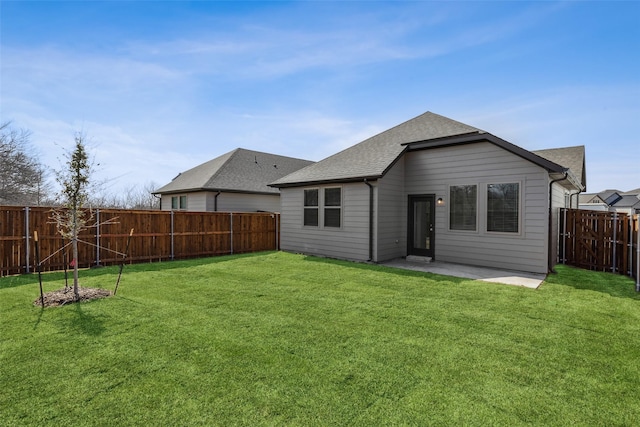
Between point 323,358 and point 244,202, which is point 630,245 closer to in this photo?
point 323,358

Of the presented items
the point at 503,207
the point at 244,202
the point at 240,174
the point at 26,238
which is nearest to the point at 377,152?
the point at 503,207

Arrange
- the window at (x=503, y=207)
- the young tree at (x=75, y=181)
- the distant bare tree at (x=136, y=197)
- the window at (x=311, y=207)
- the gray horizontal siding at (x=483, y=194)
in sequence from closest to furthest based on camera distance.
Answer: the young tree at (x=75, y=181) → the gray horizontal siding at (x=483, y=194) → the window at (x=503, y=207) → the window at (x=311, y=207) → the distant bare tree at (x=136, y=197)

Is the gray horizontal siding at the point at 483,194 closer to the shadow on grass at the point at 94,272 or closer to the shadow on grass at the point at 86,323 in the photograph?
the shadow on grass at the point at 94,272

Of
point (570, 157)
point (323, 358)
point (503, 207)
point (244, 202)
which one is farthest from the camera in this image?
point (244, 202)

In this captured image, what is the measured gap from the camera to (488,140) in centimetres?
796

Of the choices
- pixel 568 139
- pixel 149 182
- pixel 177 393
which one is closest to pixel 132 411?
pixel 177 393

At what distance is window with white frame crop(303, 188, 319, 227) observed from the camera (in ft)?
35.3

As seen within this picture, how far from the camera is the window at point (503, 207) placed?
7.70m

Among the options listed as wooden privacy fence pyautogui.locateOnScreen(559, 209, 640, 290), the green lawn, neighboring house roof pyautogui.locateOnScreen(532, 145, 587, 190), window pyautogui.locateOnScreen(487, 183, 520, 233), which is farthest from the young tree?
neighboring house roof pyautogui.locateOnScreen(532, 145, 587, 190)

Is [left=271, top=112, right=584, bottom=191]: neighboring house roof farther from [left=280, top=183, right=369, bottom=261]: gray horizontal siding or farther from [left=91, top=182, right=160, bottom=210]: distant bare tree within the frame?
[left=91, top=182, right=160, bottom=210]: distant bare tree

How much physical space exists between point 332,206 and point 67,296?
7.14 metres

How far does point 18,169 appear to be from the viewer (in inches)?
663

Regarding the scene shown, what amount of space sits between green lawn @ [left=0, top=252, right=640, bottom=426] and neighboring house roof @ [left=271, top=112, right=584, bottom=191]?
4.08 meters

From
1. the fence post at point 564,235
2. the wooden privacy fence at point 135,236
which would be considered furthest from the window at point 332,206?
the fence post at point 564,235
